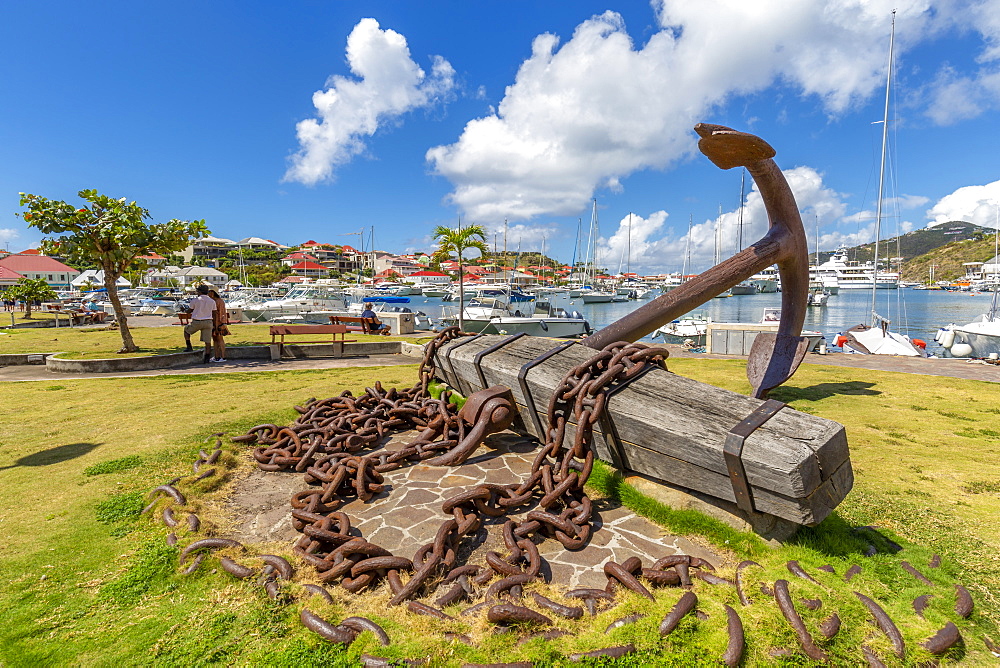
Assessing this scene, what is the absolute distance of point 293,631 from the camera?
229 cm

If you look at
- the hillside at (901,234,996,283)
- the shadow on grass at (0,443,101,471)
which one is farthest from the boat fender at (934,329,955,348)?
the hillside at (901,234,996,283)

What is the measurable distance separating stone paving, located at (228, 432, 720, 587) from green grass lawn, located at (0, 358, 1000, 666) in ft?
0.61

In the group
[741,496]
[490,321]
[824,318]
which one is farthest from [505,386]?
[824,318]

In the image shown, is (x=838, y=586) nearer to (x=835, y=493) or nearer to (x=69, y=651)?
(x=835, y=493)

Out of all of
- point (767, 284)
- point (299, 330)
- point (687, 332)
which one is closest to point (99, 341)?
point (299, 330)

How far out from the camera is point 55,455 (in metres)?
4.72

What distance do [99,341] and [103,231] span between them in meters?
5.59

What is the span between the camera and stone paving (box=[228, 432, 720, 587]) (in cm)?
293

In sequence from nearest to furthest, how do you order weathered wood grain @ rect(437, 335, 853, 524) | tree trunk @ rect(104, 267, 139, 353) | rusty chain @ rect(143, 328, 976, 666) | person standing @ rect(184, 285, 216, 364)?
rusty chain @ rect(143, 328, 976, 666), weathered wood grain @ rect(437, 335, 853, 524), person standing @ rect(184, 285, 216, 364), tree trunk @ rect(104, 267, 139, 353)

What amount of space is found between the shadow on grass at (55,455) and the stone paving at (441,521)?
6.76 ft

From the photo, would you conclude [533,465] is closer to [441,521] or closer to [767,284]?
Result: [441,521]

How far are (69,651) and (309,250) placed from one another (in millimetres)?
138501

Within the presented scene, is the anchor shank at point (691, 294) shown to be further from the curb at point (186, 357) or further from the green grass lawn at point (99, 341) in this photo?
the green grass lawn at point (99, 341)

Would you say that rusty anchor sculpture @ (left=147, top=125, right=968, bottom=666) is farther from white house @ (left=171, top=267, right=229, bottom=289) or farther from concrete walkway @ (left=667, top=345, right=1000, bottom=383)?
white house @ (left=171, top=267, right=229, bottom=289)
